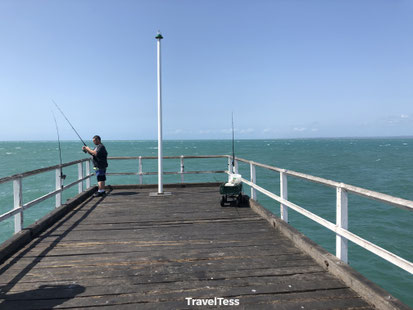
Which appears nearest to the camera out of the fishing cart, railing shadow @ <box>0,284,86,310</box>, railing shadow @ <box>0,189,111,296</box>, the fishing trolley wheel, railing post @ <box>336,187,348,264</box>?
railing shadow @ <box>0,284,86,310</box>

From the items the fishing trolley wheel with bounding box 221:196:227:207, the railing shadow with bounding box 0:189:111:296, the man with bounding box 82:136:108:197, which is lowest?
the railing shadow with bounding box 0:189:111:296

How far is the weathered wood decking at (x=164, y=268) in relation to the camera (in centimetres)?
309

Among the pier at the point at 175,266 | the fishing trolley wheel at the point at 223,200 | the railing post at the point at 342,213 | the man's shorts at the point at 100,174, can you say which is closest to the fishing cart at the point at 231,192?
the fishing trolley wheel at the point at 223,200

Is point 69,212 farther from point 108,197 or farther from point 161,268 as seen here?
point 161,268

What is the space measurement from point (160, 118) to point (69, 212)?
3.74 metres

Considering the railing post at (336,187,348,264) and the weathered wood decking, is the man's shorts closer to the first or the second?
the weathered wood decking

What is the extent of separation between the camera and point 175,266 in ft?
12.9

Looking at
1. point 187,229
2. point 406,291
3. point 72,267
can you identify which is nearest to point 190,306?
point 72,267

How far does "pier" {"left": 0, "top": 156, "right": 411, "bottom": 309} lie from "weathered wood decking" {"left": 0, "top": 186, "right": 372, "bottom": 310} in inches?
0.5

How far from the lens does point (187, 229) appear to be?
5.70 m

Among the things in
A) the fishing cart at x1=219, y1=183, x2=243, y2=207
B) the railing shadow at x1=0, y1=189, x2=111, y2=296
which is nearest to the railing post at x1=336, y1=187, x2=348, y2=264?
the fishing cart at x1=219, y1=183, x2=243, y2=207

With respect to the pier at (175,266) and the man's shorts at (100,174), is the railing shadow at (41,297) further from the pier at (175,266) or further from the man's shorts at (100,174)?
the man's shorts at (100,174)

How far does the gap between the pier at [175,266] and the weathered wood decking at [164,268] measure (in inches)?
0.5

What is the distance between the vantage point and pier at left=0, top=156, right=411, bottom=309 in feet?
10.0
